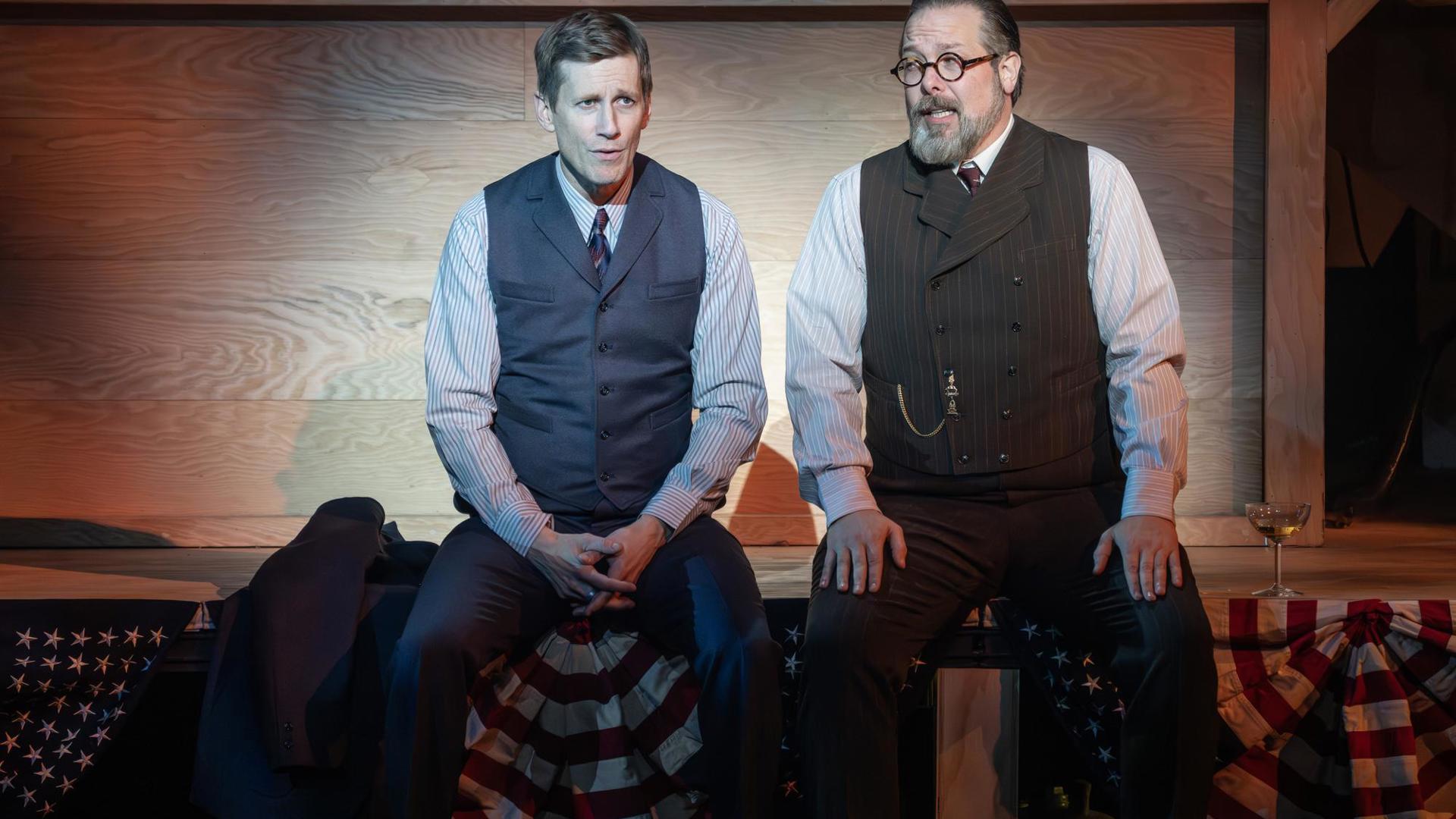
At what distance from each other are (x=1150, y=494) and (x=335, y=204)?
2.24 meters

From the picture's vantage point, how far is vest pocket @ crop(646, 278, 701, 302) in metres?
2.38

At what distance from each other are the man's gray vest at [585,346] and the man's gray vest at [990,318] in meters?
0.41

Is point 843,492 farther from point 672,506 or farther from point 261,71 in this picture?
point 261,71

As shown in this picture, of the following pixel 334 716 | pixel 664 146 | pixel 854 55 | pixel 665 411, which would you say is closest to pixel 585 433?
pixel 665 411

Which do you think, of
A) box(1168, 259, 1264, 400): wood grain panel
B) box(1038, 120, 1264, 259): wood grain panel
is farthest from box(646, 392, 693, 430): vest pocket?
box(1168, 259, 1264, 400): wood grain panel

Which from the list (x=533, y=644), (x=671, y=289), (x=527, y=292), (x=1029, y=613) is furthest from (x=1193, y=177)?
(x=533, y=644)

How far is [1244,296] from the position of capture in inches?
129

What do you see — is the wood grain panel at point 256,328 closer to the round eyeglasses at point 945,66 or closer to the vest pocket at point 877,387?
the vest pocket at point 877,387

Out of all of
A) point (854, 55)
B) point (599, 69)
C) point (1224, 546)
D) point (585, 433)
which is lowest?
point (1224, 546)

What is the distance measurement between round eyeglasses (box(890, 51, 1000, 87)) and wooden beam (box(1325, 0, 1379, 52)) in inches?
58.5

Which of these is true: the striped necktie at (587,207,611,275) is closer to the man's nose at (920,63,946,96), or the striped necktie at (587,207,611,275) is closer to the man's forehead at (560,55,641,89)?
the man's forehead at (560,55,641,89)

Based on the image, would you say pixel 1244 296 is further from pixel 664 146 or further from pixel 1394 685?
pixel 664 146

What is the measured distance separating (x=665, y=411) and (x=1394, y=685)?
150 cm

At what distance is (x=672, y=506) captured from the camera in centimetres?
229
